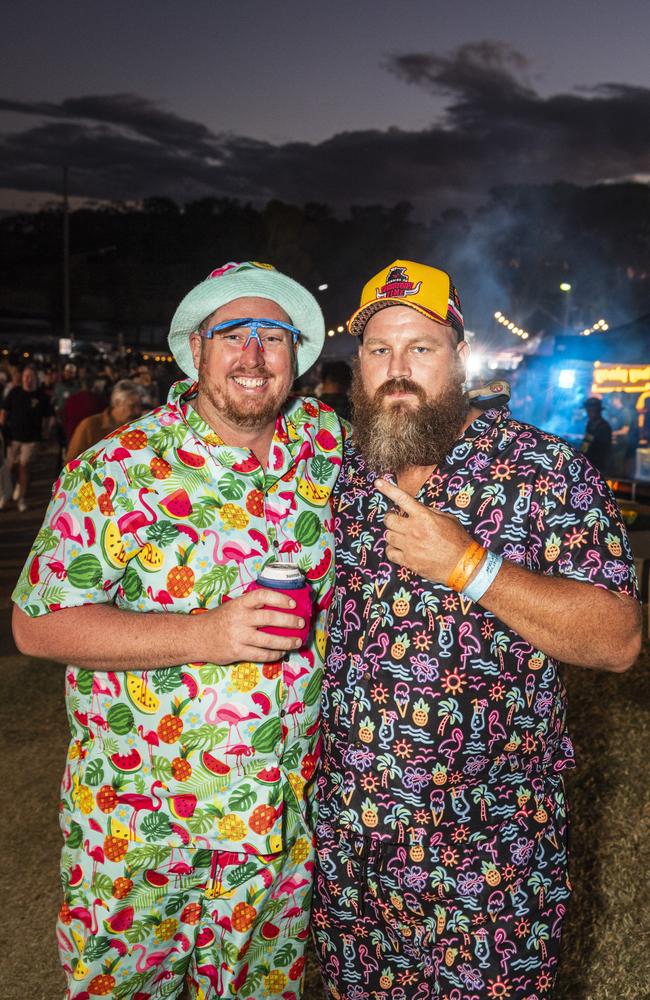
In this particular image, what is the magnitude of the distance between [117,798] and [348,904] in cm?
73

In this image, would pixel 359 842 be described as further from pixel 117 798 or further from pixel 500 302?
pixel 500 302

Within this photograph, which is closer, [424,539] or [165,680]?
[424,539]

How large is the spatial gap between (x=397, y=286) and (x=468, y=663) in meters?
1.12

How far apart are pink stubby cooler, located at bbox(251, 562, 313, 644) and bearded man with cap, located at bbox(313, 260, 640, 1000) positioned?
0.99ft

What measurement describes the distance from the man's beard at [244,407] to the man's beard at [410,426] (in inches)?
11.1

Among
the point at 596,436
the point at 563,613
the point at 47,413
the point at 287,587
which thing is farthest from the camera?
the point at 47,413

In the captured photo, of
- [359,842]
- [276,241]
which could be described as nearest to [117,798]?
[359,842]

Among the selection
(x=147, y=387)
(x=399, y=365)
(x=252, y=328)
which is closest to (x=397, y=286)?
(x=399, y=365)

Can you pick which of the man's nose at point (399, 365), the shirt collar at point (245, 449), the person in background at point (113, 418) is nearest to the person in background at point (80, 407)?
the person in background at point (113, 418)

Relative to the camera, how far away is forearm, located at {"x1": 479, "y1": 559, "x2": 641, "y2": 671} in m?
1.95

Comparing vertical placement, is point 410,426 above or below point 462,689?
above

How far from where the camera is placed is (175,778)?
7.18ft

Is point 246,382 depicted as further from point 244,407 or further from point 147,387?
point 147,387

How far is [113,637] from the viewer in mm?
2074
